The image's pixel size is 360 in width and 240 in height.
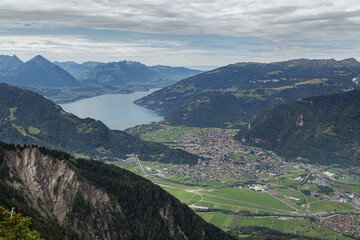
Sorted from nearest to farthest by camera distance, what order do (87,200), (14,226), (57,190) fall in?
(14,226) → (57,190) → (87,200)

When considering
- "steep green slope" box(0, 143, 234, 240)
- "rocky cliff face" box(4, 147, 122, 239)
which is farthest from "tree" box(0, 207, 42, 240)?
"rocky cliff face" box(4, 147, 122, 239)

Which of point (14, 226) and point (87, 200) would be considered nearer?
point (14, 226)

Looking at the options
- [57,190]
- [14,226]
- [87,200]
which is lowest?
[87,200]

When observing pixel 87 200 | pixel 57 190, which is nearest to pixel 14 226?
pixel 57 190

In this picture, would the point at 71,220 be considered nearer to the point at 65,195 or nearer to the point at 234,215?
the point at 65,195

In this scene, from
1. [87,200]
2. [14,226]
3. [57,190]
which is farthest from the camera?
[87,200]

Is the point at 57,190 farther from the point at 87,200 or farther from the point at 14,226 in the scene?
the point at 14,226

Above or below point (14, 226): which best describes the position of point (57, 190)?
below

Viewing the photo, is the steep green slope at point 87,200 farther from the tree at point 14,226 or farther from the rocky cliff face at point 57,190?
the tree at point 14,226

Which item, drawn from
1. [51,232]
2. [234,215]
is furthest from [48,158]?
[234,215]
